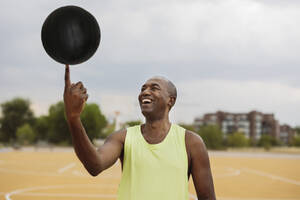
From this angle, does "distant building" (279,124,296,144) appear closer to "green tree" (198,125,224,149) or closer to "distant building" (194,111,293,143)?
"distant building" (194,111,293,143)

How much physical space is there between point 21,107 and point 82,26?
76.8m

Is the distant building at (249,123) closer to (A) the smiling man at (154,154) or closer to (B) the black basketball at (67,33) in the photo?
(A) the smiling man at (154,154)

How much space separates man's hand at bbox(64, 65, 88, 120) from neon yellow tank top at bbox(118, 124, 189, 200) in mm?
609

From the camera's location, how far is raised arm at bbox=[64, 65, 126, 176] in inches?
88.3

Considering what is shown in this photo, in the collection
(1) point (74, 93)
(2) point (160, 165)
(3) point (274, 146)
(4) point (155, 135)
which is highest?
(1) point (74, 93)

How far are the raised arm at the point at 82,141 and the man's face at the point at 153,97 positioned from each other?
31 centimetres

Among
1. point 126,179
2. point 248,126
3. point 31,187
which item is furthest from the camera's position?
point 248,126

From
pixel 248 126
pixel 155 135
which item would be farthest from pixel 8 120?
pixel 155 135

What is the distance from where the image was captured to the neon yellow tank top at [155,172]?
2.61 meters

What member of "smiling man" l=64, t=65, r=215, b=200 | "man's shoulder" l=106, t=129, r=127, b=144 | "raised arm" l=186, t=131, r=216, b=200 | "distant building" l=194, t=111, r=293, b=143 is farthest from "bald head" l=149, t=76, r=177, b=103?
"distant building" l=194, t=111, r=293, b=143

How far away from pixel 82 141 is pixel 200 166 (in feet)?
2.97

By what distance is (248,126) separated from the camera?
10912cm

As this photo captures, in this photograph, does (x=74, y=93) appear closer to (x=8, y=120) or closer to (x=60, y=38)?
(x=60, y=38)

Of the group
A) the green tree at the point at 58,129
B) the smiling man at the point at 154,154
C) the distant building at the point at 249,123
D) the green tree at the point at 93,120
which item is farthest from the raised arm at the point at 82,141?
the distant building at the point at 249,123
